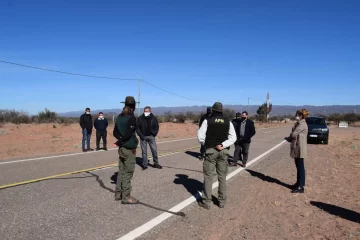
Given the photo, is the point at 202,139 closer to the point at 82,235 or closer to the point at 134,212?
the point at 134,212

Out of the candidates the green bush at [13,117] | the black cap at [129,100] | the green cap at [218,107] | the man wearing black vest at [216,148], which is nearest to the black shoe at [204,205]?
the man wearing black vest at [216,148]

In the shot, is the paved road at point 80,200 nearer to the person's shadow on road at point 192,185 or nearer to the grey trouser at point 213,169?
the person's shadow on road at point 192,185

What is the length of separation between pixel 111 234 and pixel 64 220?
0.97 m

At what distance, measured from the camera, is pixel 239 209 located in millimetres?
5895

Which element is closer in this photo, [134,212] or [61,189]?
[134,212]

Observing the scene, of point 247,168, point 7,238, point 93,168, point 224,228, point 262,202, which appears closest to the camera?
point 7,238

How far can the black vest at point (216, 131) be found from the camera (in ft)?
19.5

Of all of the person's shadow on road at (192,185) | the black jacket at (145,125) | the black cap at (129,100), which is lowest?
the person's shadow on road at (192,185)

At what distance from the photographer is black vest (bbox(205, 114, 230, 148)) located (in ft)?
19.5

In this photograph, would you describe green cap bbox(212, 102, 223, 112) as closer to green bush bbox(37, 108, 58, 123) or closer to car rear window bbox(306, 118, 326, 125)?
car rear window bbox(306, 118, 326, 125)

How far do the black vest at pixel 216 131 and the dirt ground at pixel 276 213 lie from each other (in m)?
1.23

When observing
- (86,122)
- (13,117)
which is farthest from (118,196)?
(13,117)

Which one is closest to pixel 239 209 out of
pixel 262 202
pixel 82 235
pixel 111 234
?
pixel 262 202

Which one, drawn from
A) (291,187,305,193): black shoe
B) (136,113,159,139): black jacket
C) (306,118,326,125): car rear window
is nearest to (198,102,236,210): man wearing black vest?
(291,187,305,193): black shoe
